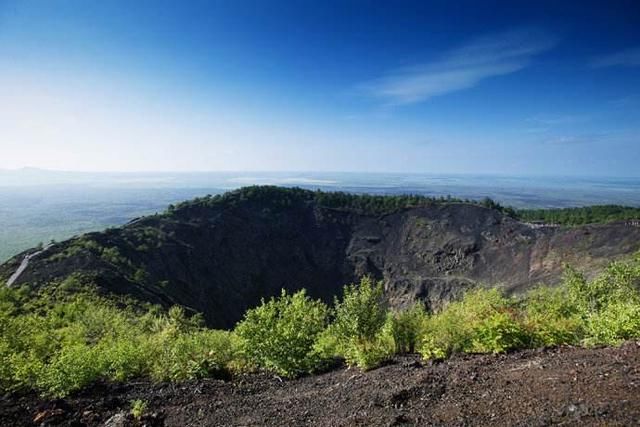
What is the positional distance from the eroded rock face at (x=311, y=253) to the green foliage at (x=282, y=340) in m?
29.5

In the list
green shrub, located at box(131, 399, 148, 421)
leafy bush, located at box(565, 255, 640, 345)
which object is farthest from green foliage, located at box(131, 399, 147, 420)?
leafy bush, located at box(565, 255, 640, 345)

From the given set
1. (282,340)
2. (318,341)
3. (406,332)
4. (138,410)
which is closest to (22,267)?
(138,410)

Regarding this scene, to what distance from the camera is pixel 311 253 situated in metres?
77.1

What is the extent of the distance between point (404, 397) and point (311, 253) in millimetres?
69680

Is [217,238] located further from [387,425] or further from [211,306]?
[387,425]

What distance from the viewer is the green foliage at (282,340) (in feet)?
36.0

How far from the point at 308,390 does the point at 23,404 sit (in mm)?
7324

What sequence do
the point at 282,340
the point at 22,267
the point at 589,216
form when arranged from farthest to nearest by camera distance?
the point at 589,216 < the point at 22,267 < the point at 282,340

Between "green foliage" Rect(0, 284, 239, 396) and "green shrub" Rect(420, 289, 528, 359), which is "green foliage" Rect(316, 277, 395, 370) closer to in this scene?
"green shrub" Rect(420, 289, 528, 359)

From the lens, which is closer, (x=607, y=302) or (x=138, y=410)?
(x=138, y=410)

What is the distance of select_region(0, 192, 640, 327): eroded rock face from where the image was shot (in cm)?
4728

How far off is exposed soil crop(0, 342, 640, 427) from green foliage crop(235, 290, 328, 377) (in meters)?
0.44

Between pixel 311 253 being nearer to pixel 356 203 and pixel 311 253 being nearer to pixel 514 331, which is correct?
pixel 356 203

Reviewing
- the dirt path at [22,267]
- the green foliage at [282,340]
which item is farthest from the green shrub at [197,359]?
the dirt path at [22,267]
